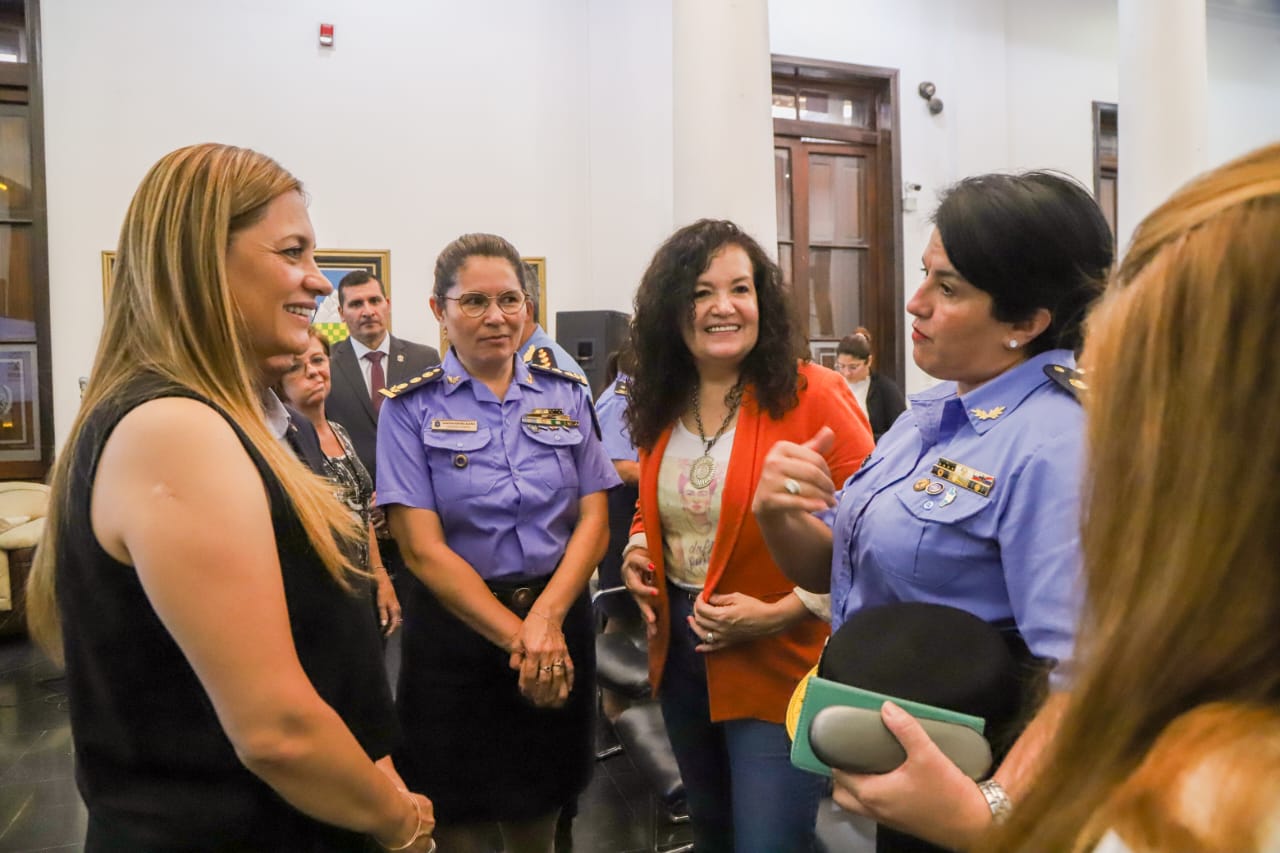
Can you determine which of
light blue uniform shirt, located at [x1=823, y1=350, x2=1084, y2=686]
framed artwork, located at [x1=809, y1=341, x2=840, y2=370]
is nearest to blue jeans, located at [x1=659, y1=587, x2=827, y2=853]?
light blue uniform shirt, located at [x1=823, y1=350, x2=1084, y2=686]

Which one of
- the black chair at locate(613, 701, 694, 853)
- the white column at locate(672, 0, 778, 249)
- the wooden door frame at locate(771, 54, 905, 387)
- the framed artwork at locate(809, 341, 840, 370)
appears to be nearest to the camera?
the black chair at locate(613, 701, 694, 853)

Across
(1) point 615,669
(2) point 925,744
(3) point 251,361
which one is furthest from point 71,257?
(2) point 925,744

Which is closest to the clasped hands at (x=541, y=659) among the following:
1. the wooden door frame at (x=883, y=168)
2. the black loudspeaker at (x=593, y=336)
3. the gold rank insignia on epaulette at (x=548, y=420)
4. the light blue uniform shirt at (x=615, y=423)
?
the gold rank insignia on epaulette at (x=548, y=420)

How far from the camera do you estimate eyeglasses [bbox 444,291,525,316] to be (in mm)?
2039

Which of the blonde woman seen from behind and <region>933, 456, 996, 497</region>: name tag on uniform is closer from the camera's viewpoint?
the blonde woman seen from behind

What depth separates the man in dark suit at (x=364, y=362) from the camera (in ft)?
13.0

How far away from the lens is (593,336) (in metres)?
5.96

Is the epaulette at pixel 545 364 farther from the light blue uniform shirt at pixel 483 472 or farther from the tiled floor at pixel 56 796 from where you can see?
the tiled floor at pixel 56 796

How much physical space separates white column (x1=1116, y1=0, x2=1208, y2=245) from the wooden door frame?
2016 mm

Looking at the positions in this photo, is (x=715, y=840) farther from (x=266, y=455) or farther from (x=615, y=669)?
(x=266, y=455)

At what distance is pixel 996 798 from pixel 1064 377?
57 cm

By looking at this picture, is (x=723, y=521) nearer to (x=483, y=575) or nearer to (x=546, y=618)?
(x=546, y=618)

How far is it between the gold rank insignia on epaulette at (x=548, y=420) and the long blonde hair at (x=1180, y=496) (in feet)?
5.21

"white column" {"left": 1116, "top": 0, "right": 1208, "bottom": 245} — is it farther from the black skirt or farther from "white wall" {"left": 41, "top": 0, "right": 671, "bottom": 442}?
the black skirt
